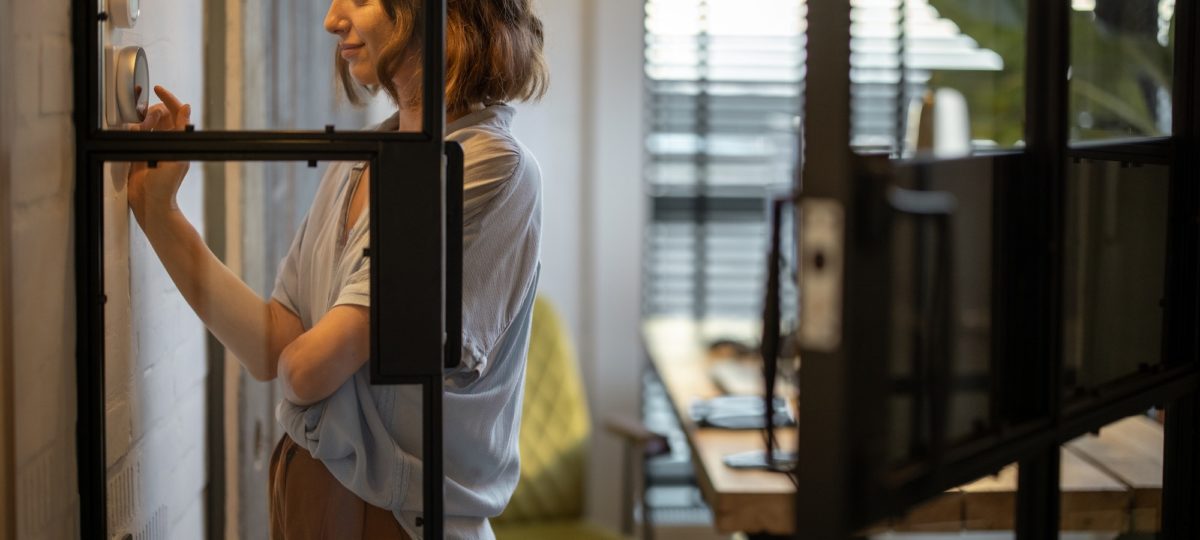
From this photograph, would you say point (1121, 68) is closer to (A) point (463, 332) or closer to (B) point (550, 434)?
(A) point (463, 332)

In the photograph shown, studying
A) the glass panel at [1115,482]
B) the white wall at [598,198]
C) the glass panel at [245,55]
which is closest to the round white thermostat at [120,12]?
the glass panel at [245,55]

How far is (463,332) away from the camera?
129 cm

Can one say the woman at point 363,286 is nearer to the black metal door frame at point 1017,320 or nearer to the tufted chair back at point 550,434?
the black metal door frame at point 1017,320

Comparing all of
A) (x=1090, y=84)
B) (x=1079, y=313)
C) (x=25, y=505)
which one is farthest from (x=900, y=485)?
(x=25, y=505)

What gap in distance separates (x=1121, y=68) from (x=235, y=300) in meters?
0.94

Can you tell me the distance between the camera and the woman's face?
1228mm

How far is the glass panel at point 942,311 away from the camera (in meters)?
A: 1.00

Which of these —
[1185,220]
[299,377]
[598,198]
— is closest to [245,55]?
[299,377]

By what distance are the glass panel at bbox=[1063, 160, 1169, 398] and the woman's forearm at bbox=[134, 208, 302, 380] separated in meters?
0.75

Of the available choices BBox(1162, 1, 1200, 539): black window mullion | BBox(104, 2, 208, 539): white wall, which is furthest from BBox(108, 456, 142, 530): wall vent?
BBox(1162, 1, 1200, 539): black window mullion

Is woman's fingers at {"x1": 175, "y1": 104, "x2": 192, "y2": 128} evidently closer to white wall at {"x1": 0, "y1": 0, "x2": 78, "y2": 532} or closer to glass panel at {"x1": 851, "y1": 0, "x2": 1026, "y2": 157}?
white wall at {"x1": 0, "y1": 0, "x2": 78, "y2": 532}

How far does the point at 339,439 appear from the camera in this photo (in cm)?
126

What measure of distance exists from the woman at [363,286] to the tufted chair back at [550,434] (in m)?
1.56

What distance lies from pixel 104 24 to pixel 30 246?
23 centimetres
